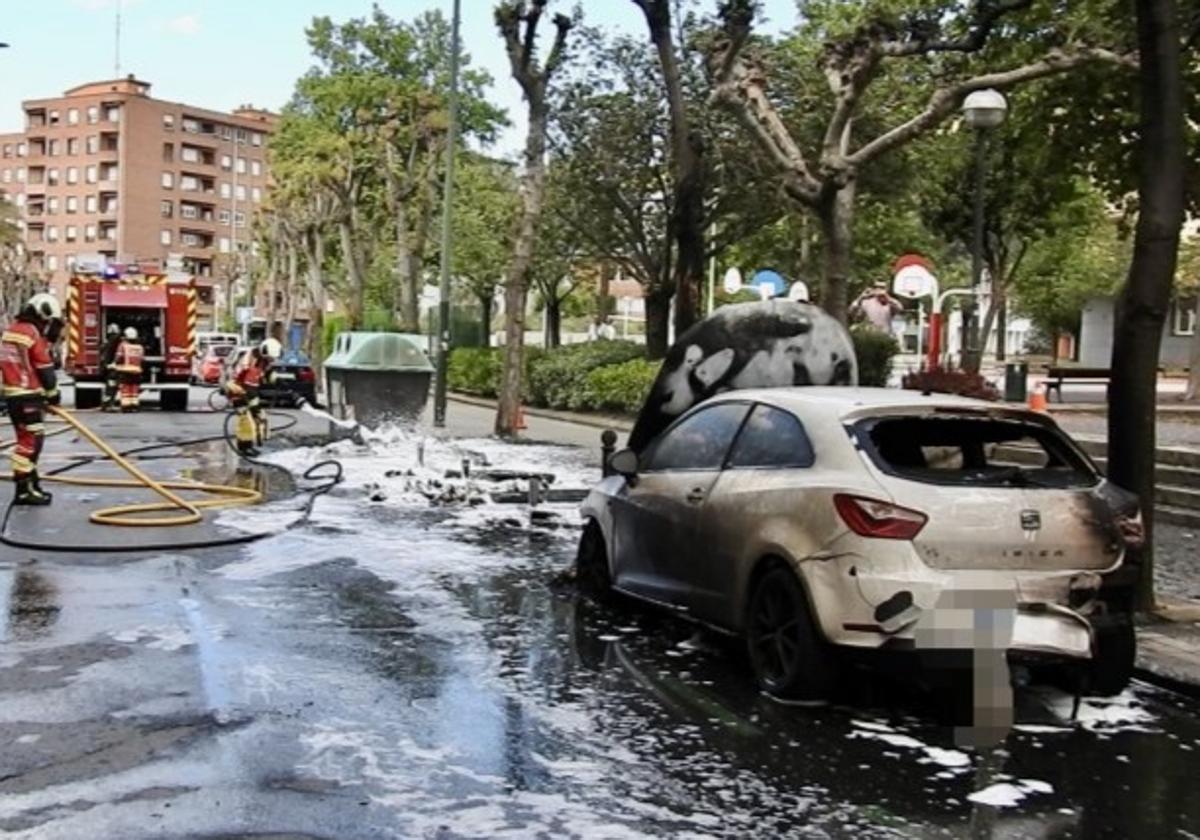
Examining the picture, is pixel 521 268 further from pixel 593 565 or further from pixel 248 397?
pixel 593 565

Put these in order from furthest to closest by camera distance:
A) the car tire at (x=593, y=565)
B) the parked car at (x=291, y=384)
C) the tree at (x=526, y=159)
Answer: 1. the parked car at (x=291, y=384)
2. the tree at (x=526, y=159)
3. the car tire at (x=593, y=565)

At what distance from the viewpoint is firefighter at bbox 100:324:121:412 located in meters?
27.8

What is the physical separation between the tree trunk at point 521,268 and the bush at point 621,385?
3798 millimetres

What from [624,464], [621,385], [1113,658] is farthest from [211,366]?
[1113,658]

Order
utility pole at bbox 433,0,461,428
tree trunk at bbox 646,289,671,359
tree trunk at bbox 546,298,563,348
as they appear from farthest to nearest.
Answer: tree trunk at bbox 546,298,563,348, tree trunk at bbox 646,289,671,359, utility pole at bbox 433,0,461,428

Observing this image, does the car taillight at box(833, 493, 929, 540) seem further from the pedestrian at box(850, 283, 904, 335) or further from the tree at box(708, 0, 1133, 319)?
the pedestrian at box(850, 283, 904, 335)

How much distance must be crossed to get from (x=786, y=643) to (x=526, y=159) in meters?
15.9

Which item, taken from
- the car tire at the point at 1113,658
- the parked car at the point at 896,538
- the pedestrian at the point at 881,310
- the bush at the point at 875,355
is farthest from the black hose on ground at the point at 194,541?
the pedestrian at the point at 881,310

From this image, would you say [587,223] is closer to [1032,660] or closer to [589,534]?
[589,534]

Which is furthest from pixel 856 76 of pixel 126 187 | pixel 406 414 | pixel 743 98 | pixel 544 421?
pixel 126 187

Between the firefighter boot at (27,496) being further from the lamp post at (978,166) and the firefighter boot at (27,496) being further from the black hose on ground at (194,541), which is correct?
the lamp post at (978,166)

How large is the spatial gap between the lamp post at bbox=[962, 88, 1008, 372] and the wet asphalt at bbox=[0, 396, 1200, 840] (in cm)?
719

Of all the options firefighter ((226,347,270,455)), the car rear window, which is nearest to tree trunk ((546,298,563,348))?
firefighter ((226,347,270,455))

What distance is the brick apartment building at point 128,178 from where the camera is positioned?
111 m
